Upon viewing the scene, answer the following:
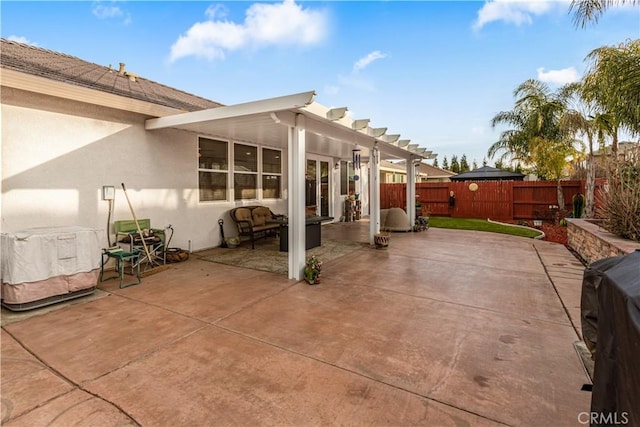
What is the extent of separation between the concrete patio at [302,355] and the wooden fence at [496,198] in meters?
9.92

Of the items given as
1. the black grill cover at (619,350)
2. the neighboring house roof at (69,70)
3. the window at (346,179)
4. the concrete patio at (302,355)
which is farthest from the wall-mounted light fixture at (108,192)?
the window at (346,179)

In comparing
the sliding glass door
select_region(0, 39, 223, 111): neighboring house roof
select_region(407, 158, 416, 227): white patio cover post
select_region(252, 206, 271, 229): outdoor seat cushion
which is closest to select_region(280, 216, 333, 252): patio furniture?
select_region(252, 206, 271, 229): outdoor seat cushion

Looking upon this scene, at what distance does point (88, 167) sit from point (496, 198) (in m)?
15.1

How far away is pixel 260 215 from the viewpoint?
8.76 meters

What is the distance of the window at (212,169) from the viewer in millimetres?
7562

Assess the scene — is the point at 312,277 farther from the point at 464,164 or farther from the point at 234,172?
the point at 464,164

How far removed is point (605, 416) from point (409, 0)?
9.45 m

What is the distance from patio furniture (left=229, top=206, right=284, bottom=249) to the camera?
7.89 metres

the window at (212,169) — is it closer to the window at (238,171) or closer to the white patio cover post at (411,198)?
the window at (238,171)

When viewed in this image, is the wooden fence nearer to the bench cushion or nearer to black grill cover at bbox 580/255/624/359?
the bench cushion

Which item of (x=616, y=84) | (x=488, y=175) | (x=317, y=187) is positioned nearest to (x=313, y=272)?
(x=317, y=187)

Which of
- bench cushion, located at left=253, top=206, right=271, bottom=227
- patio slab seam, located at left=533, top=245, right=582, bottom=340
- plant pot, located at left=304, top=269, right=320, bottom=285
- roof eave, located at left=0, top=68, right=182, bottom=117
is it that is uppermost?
roof eave, located at left=0, top=68, right=182, bottom=117

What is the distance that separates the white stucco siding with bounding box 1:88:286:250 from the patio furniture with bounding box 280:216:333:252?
204cm

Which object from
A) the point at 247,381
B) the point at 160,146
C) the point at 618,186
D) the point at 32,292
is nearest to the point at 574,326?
the point at 247,381
